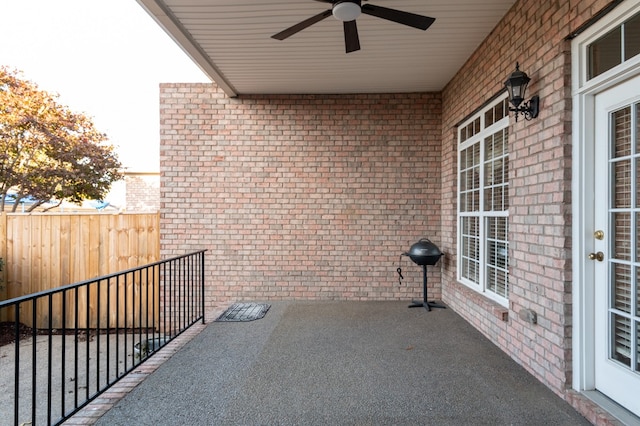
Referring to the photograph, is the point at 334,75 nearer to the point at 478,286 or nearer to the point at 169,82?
the point at 169,82

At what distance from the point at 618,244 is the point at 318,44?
3041mm

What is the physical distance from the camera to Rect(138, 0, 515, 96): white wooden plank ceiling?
9.50 feet

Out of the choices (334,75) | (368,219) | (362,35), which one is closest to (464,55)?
(362,35)

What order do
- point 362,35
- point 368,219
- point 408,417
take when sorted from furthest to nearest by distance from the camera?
point 368,219, point 362,35, point 408,417

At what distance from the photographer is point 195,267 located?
489cm

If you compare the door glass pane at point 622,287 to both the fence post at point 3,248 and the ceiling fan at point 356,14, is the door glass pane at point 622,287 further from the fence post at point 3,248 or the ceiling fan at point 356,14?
the fence post at point 3,248

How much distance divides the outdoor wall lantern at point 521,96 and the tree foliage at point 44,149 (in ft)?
32.3

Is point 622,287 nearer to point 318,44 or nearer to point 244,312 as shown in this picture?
point 318,44

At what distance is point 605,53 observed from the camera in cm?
199

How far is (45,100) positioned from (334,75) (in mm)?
8191

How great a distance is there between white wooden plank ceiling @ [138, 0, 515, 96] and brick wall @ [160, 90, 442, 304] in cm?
36

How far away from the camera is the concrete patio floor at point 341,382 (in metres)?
2.00

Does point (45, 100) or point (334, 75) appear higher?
point (45, 100)

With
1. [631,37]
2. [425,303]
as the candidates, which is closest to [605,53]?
[631,37]
